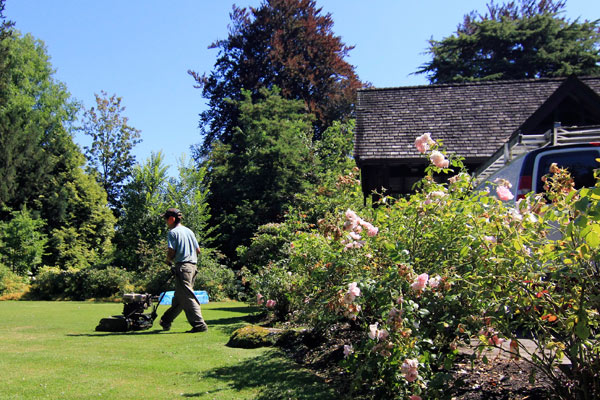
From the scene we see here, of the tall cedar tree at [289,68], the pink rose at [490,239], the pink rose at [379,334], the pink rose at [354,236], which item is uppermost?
the tall cedar tree at [289,68]

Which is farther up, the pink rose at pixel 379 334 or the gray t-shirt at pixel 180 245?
the gray t-shirt at pixel 180 245

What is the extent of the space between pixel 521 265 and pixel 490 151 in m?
14.7

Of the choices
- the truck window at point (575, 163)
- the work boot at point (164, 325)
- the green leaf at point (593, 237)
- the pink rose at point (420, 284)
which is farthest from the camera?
the work boot at point (164, 325)

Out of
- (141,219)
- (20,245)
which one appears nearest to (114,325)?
(141,219)

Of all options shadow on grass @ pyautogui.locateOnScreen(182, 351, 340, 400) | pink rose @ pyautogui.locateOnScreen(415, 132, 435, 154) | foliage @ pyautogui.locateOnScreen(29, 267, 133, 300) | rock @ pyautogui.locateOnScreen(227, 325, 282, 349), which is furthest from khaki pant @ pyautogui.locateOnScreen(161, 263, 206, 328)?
foliage @ pyautogui.locateOnScreen(29, 267, 133, 300)

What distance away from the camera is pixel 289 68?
113ft

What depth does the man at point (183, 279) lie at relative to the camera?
8.35 m

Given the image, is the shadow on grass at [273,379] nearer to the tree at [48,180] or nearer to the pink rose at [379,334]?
the pink rose at [379,334]

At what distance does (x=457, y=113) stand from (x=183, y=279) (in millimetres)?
13964

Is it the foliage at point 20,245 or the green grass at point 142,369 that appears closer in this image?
the green grass at point 142,369

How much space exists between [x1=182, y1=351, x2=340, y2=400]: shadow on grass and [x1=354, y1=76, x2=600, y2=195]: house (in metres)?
12.2

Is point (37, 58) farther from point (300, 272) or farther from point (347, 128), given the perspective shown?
point (300, 272)

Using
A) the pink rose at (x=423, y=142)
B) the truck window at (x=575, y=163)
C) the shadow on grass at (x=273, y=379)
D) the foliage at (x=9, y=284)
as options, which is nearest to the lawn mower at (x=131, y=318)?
the shadow on grass at (x=273, y=379)

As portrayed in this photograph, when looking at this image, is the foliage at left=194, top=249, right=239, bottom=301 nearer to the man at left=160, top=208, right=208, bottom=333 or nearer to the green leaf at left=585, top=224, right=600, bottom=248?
the man at left=160, top=208, right=208, bottom=333
